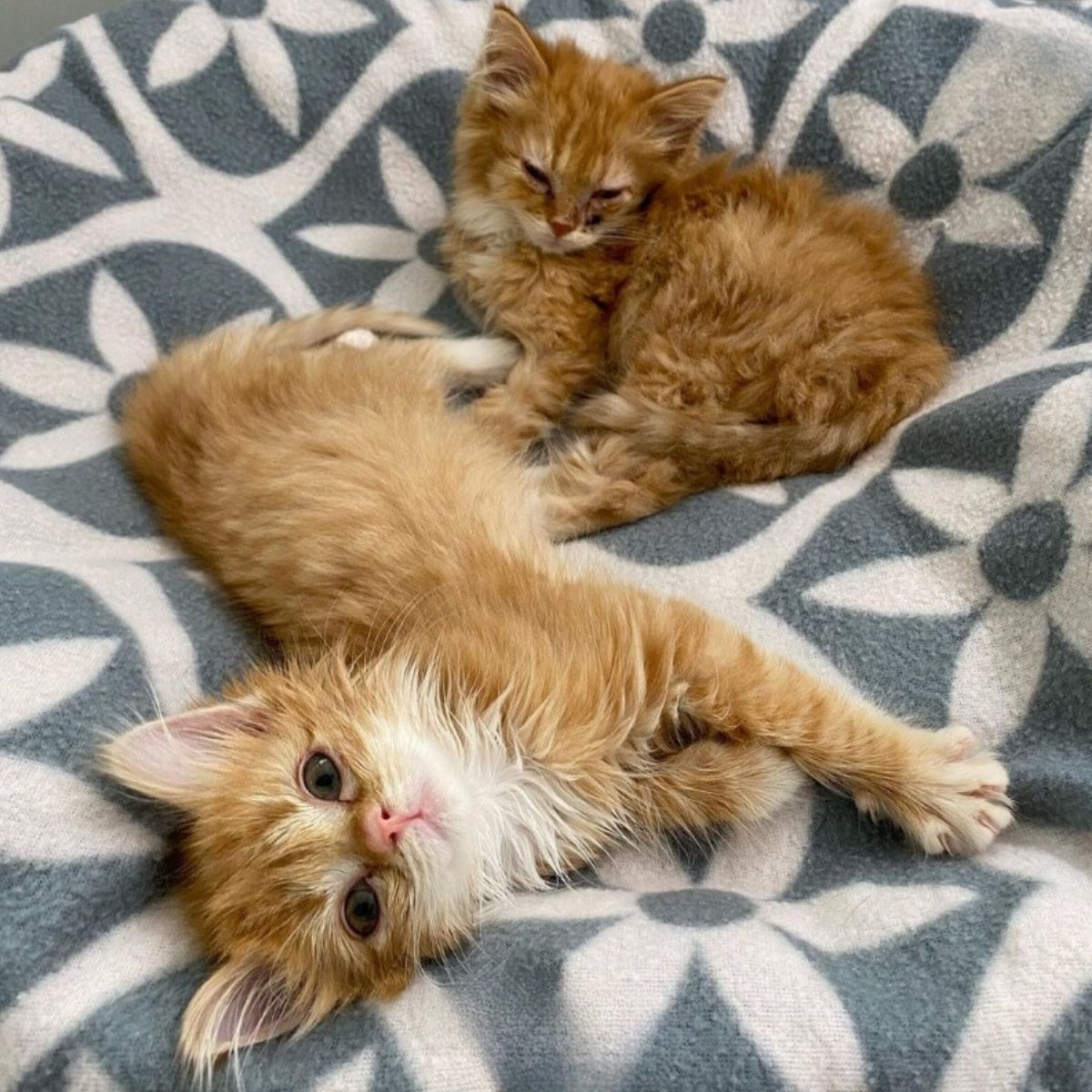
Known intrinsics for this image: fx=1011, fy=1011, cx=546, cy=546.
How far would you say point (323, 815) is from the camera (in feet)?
3.64

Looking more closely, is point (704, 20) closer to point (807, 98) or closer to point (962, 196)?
point (807, 98)

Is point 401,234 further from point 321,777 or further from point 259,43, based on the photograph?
point 321,777

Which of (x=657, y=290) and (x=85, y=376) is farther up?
(x=657, y=290)

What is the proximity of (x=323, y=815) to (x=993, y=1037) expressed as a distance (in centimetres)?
→ 70

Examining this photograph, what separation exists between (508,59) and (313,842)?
1496mm

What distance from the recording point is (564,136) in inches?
76.6

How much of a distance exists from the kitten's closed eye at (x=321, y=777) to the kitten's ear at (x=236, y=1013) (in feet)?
0.61

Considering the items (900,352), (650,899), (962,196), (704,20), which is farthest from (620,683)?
(704,20)

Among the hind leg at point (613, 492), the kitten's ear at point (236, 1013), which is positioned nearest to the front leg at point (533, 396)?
the hind leg at point (613, 492)

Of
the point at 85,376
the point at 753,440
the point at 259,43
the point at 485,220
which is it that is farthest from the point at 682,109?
the point at 85,376

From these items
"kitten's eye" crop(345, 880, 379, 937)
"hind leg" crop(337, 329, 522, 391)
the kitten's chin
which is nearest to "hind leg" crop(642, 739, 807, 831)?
"kitten's eye" crop(345, 880, 379, 937)

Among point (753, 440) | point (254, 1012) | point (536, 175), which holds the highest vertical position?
point (536, 175)

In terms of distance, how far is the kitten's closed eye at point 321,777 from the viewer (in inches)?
45.2

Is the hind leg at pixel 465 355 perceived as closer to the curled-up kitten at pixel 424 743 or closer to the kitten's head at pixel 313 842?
the curled-up kitten at pixel 424 743
